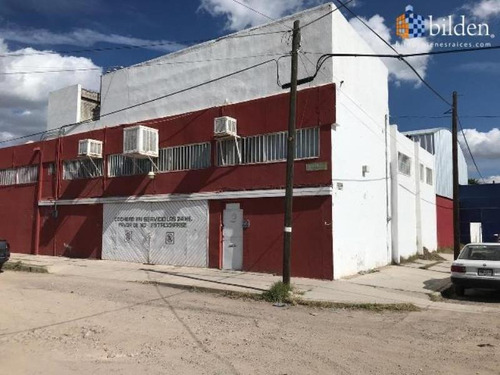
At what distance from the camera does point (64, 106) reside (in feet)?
99.3

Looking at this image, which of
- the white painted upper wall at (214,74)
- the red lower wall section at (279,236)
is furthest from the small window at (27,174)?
the red lower wall section at (279,236)

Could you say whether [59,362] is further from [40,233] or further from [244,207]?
[40,233]

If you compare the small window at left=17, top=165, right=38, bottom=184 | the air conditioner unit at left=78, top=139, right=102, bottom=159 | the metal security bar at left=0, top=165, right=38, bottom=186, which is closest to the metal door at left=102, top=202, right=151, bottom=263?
the air conditioner unit at left=78, top=139, right=102, bottom=159

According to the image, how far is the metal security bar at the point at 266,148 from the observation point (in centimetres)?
1532

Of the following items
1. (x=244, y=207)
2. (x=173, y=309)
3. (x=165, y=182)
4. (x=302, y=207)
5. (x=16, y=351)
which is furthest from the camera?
(x=165, y=182)

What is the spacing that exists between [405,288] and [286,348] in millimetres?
7338

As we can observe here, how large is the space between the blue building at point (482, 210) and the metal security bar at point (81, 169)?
87.3ft

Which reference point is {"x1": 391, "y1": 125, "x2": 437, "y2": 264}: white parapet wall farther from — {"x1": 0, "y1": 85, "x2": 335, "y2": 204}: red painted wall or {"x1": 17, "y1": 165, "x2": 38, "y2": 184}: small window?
{"x1": 17, "y1": 165, "x2": 38, "y2": 184}: small window

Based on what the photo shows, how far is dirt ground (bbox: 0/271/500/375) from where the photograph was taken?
6.17 metres

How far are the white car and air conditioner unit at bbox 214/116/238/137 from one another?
8316mm

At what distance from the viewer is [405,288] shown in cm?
1334

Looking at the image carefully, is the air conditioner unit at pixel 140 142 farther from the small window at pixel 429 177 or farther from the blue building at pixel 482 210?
the blue building at pixel 482 210

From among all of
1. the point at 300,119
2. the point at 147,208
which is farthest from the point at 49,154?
the point at 300,119

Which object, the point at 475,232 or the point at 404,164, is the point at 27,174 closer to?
the point at 404,164
